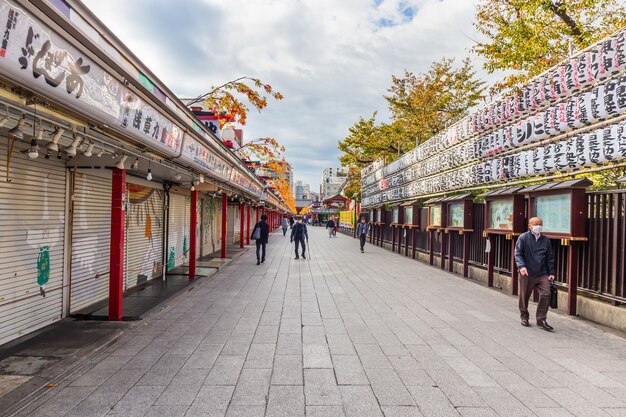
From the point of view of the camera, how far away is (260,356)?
5.04 metres

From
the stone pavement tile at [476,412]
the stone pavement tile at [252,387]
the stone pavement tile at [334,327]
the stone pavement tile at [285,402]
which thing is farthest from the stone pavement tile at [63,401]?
the stone pavement tile at [476,412]

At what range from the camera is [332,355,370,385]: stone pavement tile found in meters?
4.26

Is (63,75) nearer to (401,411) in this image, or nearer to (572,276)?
(401,411)

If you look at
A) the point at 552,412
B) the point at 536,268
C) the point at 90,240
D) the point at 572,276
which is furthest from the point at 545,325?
the point at 90,240

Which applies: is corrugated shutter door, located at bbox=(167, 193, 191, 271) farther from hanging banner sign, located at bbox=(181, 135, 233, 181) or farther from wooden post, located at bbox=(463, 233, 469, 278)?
wooden post, located at bbox=(463, 233, 469, 278)

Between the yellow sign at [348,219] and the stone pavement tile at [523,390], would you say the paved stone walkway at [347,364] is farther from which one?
the yellow sign at [348,219]

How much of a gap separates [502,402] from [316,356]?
2269 millimetres

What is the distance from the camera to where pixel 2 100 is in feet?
10.9

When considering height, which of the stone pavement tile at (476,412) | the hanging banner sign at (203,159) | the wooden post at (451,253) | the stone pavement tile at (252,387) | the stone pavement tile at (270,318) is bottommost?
the stone pavement tile at (270,318)

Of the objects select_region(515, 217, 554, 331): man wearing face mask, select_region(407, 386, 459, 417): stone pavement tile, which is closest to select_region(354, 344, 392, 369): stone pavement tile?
select_region(407, 386, 459, 417): stone pavement tile

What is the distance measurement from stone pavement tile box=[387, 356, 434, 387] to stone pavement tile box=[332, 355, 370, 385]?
0.45 meters

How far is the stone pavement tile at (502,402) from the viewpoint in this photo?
363 centimetres

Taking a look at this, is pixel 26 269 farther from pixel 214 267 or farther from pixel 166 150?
pixel 214 267

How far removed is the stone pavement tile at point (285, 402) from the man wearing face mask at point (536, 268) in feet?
15.6
